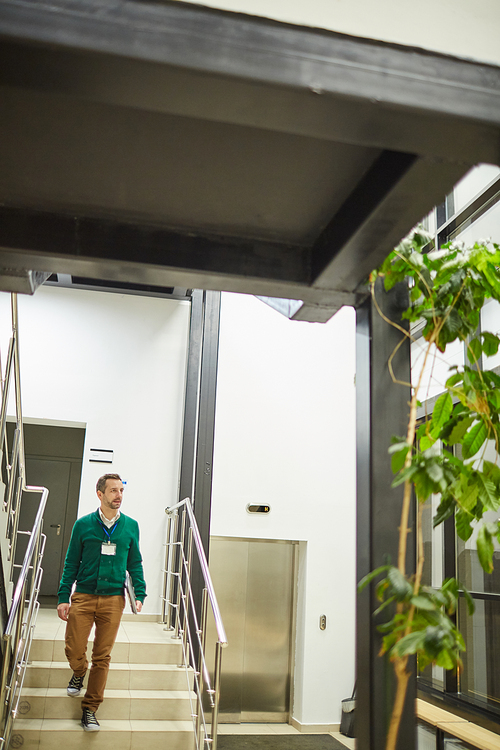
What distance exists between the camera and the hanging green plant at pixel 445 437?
6.04 ft

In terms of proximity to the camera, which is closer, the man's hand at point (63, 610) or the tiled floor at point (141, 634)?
the man's hand at point (63, 610)

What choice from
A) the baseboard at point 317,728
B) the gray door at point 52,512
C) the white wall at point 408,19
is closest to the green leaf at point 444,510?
the white wall at point 408,19

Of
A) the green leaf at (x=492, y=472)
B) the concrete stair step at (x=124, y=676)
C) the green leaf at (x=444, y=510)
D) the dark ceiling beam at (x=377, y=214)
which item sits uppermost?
the dark ceiling beam at (x=377, y=214)

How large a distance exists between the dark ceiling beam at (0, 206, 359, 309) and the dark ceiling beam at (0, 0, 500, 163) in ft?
2.54

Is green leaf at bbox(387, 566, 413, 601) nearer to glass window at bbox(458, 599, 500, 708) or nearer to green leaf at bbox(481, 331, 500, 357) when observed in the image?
green leaf at bbox(481, 331, 500, 357)

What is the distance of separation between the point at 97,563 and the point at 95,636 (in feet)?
1.58

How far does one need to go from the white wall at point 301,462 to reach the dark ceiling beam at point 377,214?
17.7 ft

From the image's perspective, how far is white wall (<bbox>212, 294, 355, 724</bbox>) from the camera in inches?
281

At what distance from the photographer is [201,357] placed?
7.45 m

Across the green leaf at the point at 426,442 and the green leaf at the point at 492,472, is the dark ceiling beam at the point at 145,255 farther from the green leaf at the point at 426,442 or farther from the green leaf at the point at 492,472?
the green leaf at the point at 492,472

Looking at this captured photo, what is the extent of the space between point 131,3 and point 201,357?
6316 millimetres

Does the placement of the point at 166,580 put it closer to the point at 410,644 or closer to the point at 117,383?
the point at 117,383

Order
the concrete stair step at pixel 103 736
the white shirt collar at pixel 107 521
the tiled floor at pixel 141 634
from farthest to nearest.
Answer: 1. the tiled floor at pixel 141 634
2. the white shirt collar at pixel 107 521
3. the concrete stair step at pixel 103 736

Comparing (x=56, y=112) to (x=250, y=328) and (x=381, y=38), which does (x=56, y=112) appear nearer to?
(x=381, y=38)
